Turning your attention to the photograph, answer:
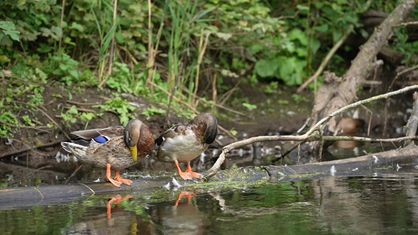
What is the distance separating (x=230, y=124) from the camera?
9188mm

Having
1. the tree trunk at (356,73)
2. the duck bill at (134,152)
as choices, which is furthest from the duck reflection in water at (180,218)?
the tree trunk at (356,73)

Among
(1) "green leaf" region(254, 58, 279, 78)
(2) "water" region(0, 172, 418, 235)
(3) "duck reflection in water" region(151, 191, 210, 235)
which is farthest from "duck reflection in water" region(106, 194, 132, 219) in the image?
(1) "green leaf" region(254, 58, 279, 78)

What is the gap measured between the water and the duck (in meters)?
0.41

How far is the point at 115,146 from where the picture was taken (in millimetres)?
5336

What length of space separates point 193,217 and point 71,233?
2.93 feet

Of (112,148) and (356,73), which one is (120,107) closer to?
(112,148)

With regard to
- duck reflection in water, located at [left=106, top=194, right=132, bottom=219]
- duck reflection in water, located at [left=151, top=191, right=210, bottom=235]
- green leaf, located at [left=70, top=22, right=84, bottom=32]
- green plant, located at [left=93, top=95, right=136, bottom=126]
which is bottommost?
duck reflection in water, located at [left=151, top=191, right=210, bottom=235]

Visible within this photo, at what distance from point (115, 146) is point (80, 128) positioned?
2765 millimetres

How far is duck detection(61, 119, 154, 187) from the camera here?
524 cm

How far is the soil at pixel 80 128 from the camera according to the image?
6.75 meters

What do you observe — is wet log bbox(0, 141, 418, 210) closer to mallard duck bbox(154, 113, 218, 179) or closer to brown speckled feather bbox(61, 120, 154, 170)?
brown speckled feather bbox(61, 120, 154, 170)

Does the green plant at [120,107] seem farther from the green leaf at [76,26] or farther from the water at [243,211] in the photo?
the water at [243,211]

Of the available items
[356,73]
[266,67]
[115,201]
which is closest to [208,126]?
[115,201]

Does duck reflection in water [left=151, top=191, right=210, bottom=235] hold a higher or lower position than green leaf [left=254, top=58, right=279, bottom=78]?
lower
